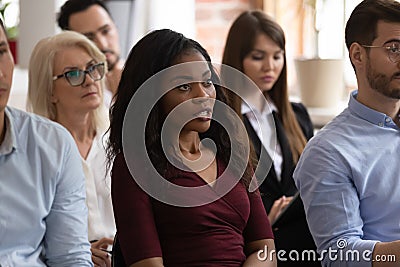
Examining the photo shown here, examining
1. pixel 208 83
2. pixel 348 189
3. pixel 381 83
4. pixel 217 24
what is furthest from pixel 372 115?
pixel 217 24

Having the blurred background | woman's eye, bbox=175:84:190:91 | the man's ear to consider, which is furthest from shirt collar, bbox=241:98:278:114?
woman's eye, bbox=175:84:190:91

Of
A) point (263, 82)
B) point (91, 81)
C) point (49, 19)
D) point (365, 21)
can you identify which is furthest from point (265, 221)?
point (49, 19)

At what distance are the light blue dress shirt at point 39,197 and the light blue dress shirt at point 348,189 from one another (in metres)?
0.58

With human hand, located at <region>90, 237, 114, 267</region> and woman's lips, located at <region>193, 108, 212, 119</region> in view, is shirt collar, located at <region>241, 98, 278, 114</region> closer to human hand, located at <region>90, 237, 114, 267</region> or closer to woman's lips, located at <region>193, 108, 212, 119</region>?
human hand, located at <region>90, 237, 114, 267</region>

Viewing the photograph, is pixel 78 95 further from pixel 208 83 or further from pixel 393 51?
pixel 393 51

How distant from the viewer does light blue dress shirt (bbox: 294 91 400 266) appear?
1896mm

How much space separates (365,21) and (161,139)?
64 cm

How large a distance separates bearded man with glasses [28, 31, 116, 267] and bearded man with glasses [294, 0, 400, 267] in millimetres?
729

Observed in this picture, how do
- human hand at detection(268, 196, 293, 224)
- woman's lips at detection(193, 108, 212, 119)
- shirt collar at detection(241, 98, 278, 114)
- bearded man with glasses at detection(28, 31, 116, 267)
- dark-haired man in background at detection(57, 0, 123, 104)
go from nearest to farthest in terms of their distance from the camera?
1. woman's lips at detection(193, 108, 212, 119)
2. bearded man with glasses at detection(28, 31, 116, 267)
3. human hand at detection(268, 196, 293, 224)
4. shirt collar at detection(241, 98, 278, 114)
5. dark-haired man in background at detection(57, 0, 123, 104)

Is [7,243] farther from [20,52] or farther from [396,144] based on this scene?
[20,52]

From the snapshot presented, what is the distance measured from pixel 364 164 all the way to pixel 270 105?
107 cm

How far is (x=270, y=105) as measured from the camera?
2.98 m

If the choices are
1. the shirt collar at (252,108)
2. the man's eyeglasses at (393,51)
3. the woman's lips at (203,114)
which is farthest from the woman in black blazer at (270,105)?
the woman's lips at (203,114)

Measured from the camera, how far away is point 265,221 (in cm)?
189
